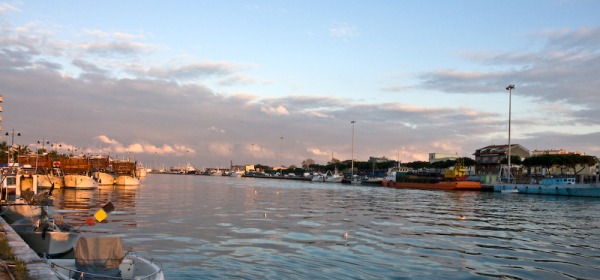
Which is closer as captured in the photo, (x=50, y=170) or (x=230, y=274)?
(x=230, y=274)

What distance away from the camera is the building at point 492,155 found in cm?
17789

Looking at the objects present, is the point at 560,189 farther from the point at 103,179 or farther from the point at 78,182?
the point at 103,179

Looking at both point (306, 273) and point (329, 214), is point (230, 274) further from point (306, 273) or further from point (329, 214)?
point (329, 214)

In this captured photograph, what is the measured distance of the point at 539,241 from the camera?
33625mm

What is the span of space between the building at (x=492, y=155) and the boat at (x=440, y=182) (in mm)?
18547

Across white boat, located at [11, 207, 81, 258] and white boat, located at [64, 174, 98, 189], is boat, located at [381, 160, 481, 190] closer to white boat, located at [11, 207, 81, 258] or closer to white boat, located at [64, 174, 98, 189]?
white boat, located at [64, 174, 98, 189]

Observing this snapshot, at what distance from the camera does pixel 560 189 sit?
369ft

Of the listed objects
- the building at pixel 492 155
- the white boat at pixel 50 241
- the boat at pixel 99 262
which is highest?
the building at pixel 492 155

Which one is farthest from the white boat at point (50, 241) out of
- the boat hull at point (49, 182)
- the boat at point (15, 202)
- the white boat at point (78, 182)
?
the boat hull at point (49, 182)

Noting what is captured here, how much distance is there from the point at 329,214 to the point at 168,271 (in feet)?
102

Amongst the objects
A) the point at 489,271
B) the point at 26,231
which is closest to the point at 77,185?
the point at 26,231

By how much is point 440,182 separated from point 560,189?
1564 inches

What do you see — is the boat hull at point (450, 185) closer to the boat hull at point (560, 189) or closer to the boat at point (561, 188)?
the boat at point (561, 188)

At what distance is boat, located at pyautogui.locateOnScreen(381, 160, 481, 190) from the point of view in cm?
13812
